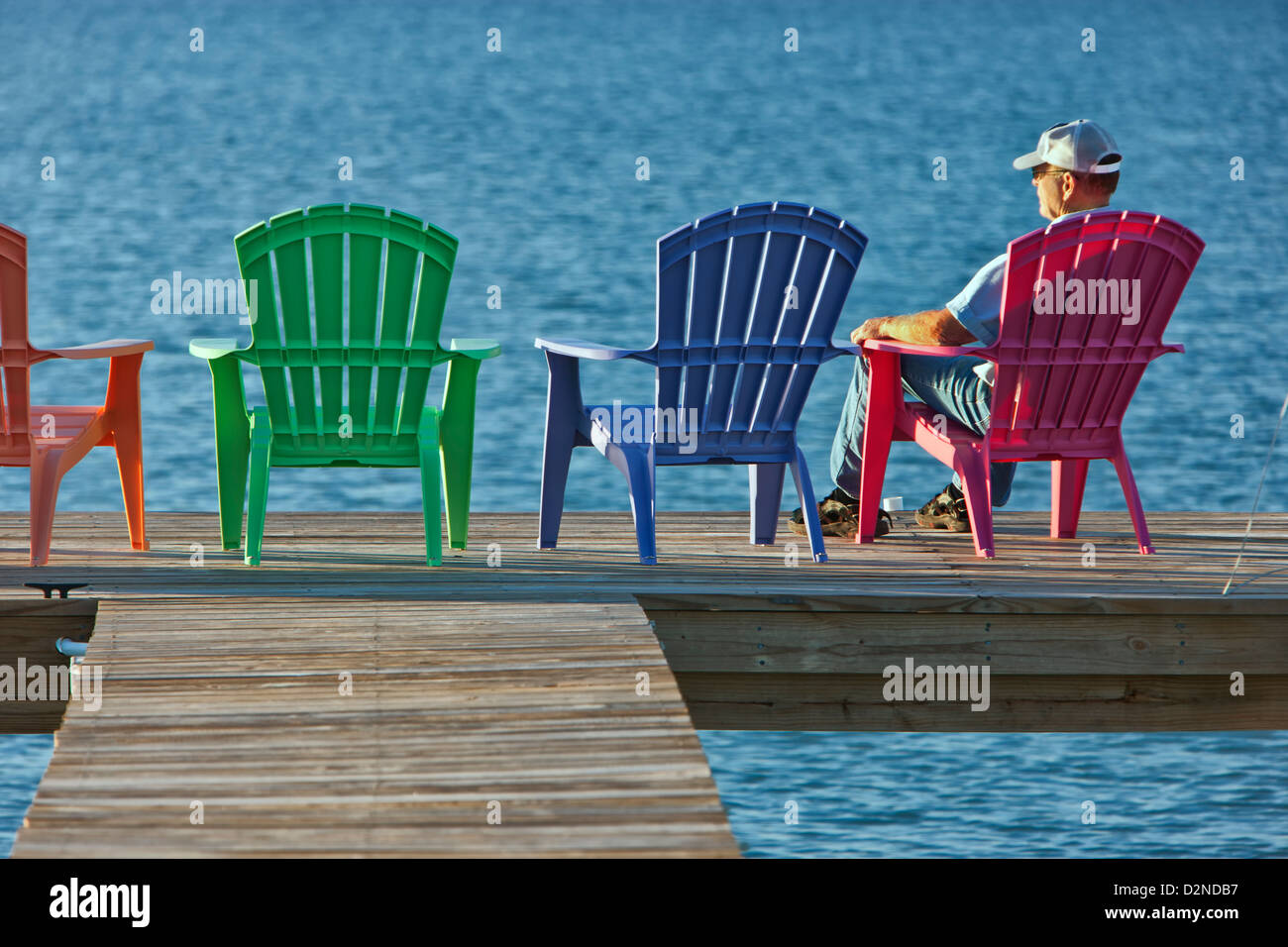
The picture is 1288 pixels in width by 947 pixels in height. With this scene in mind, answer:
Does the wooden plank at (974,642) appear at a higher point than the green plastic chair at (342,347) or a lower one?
lower

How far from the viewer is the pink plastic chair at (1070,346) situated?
4270mm

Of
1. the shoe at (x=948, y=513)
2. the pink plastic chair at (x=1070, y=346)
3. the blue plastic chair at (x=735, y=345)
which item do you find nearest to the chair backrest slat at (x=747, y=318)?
the blue plastic chair at (x=735, y=345)

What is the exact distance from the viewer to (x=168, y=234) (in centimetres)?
2148

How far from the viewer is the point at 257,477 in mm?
4230

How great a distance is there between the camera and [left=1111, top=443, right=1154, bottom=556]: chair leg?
4488mm

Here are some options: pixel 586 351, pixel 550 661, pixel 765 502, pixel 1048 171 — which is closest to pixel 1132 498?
pixel 1048 171

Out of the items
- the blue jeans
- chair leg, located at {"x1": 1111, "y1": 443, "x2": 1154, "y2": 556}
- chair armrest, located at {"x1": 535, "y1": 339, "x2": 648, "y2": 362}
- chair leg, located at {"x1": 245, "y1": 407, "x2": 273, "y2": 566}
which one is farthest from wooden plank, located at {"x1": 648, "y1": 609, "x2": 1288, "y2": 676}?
chair leg, located at {"x1": 245, "y1": 407, "x2": 273, "y2": 566}

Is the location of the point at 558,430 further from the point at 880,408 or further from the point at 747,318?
the point at 880,408

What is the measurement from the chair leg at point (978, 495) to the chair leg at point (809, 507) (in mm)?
410

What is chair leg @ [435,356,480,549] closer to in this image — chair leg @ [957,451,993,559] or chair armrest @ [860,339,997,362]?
chair armrest @ [860,339,997,362]

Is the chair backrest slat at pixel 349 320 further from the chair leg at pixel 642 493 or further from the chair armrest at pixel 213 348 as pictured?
the chair leg at pixel 642 493

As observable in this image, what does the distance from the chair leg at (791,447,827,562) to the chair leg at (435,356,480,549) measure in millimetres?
894

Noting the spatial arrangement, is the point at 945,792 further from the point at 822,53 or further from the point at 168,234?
the point at 822,53
